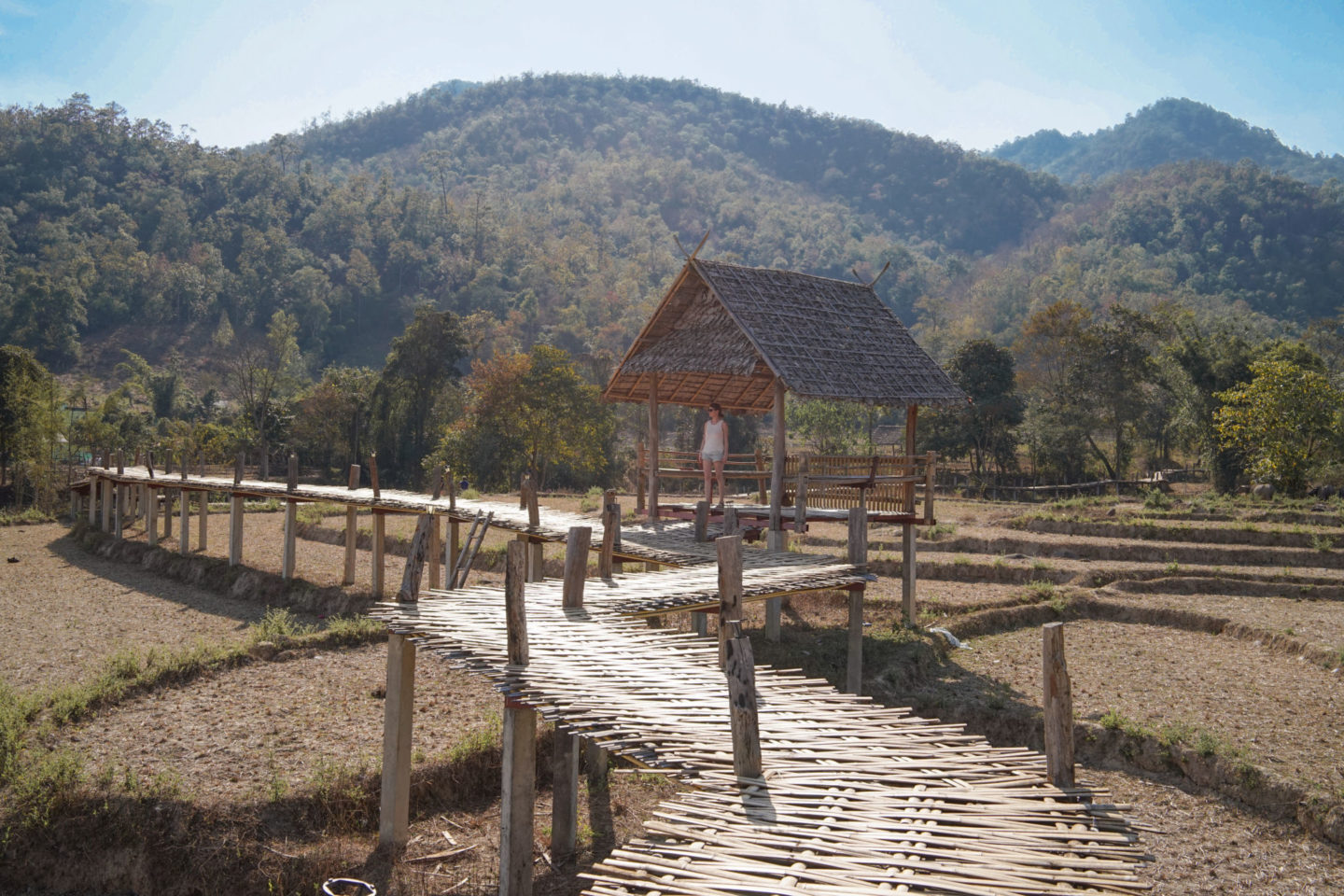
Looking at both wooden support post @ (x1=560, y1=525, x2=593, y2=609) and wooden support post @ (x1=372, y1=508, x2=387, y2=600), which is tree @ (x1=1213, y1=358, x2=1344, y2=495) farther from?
wooden support post @ (x1=560, y1=525, x2=593, y2=609)

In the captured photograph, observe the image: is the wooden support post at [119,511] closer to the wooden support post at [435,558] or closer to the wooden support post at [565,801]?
the wooden support post at [435,558]

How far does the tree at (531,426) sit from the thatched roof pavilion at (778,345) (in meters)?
15.3

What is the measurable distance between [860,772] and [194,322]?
69.2 m

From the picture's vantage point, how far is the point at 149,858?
700 cm

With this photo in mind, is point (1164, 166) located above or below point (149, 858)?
above

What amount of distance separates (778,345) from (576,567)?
5.45 metres

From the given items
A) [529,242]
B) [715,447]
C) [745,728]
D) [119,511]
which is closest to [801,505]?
[715,447]

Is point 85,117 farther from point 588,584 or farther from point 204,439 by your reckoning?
point 588,584

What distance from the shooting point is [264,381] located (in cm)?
3662

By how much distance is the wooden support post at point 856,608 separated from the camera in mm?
10203

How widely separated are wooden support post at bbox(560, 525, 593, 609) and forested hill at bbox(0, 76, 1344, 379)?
3393 centimetres

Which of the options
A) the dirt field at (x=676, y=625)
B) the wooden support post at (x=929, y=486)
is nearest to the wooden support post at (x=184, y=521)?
the dirt field at (x=676, y=625)

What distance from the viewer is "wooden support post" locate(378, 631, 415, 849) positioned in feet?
23.2

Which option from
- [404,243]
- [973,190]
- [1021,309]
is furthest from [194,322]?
[973,190]
